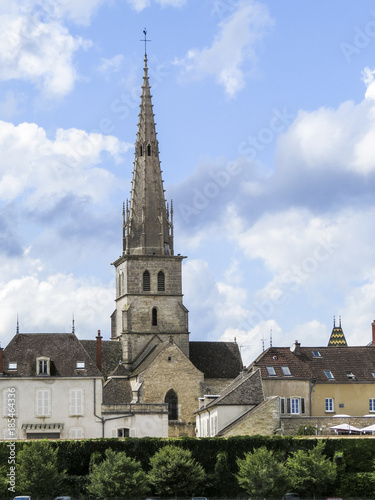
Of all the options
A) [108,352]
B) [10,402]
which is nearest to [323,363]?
[108,352]

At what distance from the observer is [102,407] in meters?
86.9

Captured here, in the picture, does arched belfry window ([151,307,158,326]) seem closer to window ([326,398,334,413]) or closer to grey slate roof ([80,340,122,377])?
grey slate roof ([80,340,122,377])

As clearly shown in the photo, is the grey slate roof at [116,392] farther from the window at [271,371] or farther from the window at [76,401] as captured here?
the window at [271,371]

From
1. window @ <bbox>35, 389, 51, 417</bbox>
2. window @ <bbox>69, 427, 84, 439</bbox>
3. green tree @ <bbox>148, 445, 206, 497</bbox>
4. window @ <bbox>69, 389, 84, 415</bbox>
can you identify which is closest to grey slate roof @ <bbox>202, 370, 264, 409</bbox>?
window @ <bbox>69, 389, 84, 415</bbox>

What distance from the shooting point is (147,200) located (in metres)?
108

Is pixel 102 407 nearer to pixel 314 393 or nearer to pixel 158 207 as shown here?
pixel 314 393

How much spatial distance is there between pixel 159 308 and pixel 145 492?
36357 millimetres

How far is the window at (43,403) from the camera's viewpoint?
85.2 metres

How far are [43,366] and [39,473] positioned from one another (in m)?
16.6

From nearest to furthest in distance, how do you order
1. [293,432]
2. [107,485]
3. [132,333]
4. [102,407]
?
[107,485], [293,432], [102,407], [132,333]

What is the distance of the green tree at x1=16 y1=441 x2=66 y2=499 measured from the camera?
69875 mm

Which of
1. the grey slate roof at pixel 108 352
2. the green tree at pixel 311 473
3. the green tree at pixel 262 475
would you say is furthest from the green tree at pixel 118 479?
the grey slate roof at pixel 108 352

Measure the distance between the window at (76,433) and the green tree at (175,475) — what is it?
46.8 feet

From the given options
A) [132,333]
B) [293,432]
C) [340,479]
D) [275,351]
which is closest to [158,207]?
[132,333]
